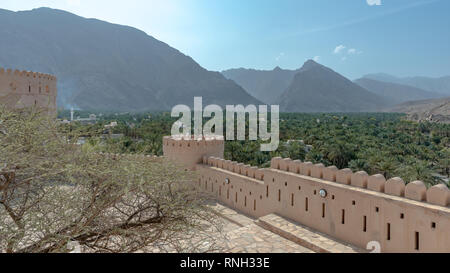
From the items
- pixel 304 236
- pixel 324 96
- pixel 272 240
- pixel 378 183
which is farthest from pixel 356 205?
pixel 324 96

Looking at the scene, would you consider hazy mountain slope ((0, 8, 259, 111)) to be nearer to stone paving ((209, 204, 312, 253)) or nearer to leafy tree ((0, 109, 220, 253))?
stone paving ((209, 204, 312, 253))

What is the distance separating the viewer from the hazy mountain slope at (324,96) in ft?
477

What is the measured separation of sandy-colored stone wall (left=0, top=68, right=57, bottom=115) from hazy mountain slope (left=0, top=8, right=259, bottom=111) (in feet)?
287

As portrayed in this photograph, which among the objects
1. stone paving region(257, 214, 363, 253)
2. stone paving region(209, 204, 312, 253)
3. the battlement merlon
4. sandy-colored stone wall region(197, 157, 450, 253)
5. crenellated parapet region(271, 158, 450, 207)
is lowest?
stone paving region(209, 204, 312, 253)

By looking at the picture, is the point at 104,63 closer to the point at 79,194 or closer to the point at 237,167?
the point at 237,167

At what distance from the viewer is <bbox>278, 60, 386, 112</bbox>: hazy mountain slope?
477 feet

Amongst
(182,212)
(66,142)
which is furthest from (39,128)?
(182,212)

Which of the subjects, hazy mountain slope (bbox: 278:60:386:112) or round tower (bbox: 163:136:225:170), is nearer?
round tower (bbox: 163:136:225:170)

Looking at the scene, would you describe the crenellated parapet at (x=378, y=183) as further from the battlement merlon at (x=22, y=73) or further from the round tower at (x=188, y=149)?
the battlement merlon at (x=22, y=73)

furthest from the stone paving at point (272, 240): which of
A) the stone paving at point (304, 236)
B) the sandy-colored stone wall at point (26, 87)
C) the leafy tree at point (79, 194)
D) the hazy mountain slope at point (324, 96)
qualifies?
the hazy mountain slope at point (324, 96)

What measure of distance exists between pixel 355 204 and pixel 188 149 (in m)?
6.92

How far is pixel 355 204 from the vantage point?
569 cm

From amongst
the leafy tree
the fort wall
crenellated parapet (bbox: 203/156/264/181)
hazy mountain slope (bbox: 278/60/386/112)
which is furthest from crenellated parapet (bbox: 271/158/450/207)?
hazy mountain slope (bbox: 278/60/386/112)
